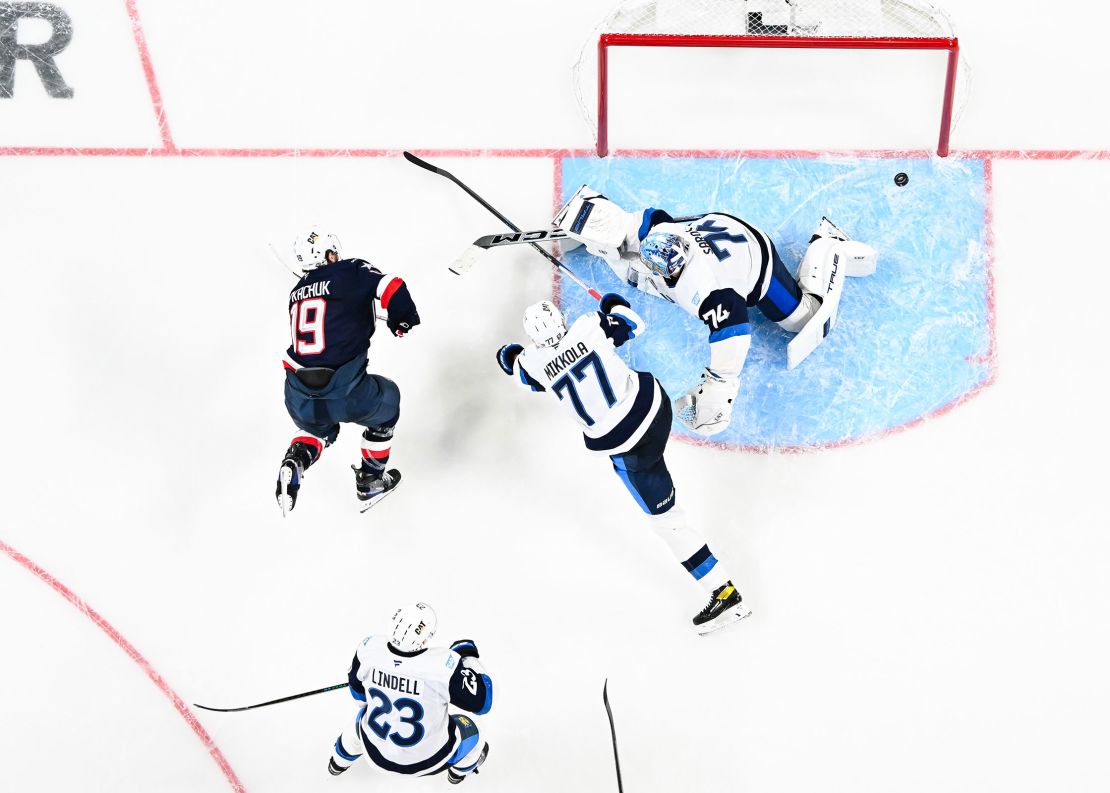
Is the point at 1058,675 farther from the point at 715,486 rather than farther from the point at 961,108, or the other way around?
the point at 961,108

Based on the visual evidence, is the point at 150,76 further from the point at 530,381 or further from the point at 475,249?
the point at 530,381

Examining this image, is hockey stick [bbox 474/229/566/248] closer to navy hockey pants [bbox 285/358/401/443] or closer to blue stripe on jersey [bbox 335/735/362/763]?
navy hockey pants [bbox 285/358/401/443]

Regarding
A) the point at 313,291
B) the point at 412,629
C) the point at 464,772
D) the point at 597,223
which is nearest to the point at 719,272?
the point at 597,223

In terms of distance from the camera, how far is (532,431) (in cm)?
603

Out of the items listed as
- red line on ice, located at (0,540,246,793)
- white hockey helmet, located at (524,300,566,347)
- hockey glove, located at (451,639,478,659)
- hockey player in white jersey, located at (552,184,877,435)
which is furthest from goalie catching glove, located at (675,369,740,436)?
red line on ice, located at (0,540,246,793)

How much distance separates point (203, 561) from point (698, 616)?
7.78 ft

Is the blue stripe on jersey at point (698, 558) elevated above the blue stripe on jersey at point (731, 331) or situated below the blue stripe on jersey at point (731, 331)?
below

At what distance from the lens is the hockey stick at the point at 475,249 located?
231 inches

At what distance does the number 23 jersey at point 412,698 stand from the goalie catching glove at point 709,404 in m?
1.45

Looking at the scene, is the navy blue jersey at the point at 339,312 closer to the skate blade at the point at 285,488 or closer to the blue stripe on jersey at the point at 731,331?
the skate blade at the point at 285,488

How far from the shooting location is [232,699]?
5.82 m

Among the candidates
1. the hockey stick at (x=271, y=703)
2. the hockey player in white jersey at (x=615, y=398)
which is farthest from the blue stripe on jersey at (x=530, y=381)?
the hockey stick at (x=271, y=703)

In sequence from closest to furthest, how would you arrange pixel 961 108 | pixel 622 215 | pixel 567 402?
pixel 567 402, pixel 622 215, pixel 961 108

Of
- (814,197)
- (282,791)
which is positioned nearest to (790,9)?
(814,197)
